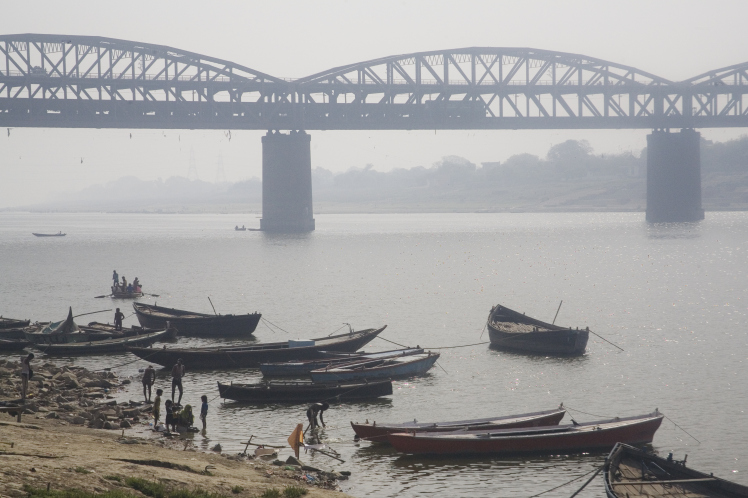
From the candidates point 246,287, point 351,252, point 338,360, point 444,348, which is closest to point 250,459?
point 338,360

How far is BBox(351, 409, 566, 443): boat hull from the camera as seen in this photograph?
2491 centimetres

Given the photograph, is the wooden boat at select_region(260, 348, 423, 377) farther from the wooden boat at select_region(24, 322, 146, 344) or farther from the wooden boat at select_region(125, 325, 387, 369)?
the wooden boat at select_region(24, 322, 146, 344)

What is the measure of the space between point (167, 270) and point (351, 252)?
98.0ft

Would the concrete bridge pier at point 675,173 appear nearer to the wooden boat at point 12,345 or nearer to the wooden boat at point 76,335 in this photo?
the wooden boat at point 76,335

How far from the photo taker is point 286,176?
133 meters

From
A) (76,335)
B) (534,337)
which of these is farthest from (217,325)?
(534,337)

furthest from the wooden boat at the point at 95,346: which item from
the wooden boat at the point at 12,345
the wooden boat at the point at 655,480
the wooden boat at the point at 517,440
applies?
the wooden boat at the point at 655,480

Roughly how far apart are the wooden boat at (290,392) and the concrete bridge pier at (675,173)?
13261cm

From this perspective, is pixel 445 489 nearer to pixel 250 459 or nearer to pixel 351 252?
pixel 250 459

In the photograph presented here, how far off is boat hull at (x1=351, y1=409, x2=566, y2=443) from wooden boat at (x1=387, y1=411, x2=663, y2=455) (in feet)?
1.41

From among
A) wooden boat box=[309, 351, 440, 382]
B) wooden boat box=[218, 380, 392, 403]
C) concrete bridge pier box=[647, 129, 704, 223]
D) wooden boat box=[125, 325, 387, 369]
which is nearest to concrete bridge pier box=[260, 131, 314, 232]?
concrete bridge pier box=[647, 129, 704, 223]

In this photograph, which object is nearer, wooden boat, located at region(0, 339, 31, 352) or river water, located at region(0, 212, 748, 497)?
river water, located at region(0, 212, 748, 497)

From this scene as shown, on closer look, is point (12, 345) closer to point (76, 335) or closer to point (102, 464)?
point (76, 335)

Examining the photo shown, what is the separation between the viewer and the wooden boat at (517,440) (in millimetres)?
24047
